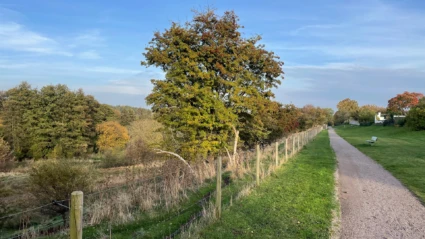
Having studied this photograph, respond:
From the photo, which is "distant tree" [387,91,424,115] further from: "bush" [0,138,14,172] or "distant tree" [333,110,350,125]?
"bush" [0,138,14,172]

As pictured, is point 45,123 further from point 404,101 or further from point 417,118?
point 404,101

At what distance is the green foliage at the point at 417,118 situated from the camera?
42.6m

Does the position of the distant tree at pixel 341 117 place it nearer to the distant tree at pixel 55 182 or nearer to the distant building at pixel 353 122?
the distant building at pixel 353 122

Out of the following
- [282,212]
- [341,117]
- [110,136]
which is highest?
[341,117]

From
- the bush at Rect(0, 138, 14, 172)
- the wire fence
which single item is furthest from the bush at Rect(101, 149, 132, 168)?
the wire fence

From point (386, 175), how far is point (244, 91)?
793 cm

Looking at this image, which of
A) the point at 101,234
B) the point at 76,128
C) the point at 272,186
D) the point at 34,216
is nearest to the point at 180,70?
the point at 272,186

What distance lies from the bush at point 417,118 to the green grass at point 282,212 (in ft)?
131

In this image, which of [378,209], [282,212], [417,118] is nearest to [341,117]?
[417,118]

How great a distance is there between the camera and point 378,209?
7.87 m

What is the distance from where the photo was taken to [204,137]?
15539 millimetres

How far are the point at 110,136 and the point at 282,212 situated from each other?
172 feet

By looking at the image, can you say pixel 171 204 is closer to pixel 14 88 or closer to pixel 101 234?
pixel 101 234

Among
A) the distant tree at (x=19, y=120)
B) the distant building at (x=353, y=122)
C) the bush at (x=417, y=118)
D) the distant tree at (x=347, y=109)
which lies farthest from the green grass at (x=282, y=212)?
the distant tree at (x=347, y=109)
